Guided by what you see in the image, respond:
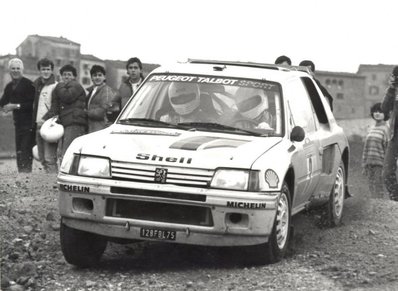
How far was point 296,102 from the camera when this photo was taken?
913 centimetres

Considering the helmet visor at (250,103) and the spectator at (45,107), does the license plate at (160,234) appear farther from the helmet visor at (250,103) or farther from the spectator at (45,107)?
the spectator at (45,107)

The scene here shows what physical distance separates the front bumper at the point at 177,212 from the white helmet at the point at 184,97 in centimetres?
143

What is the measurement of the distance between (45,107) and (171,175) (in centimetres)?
727

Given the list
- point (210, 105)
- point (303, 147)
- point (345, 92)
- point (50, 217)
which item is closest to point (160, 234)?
point (210, 105)

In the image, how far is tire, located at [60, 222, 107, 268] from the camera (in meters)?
7.70

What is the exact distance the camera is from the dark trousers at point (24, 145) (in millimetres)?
15109

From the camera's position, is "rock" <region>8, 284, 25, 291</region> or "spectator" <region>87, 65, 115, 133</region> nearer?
"rock" <region>8, 284, 25, 291</region>

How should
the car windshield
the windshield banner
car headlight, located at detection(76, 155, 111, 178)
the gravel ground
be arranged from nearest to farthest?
the gravel ground < car headlight, located at detection(76, 155, 111, 178) < the car windshield < the windshield banner

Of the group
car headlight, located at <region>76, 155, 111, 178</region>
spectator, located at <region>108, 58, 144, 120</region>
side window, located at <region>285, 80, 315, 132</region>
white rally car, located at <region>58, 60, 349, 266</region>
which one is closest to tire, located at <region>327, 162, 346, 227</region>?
side window, located at <region>285, 80, 315, 132</region>

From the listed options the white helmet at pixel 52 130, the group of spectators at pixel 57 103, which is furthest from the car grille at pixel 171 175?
the white helmet at pixel 52 130

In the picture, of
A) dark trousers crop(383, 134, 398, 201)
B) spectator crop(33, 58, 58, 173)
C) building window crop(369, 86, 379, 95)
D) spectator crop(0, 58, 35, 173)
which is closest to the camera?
dark trousers crop(383, 134, 398, 201)

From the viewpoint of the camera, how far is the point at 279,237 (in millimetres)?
7793

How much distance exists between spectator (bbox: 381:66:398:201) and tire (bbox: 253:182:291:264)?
627cm

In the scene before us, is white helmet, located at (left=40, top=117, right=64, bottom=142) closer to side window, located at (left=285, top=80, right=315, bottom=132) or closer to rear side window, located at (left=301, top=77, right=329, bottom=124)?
rear side window, located at (left=301, top=77, right=329, bottom=124)
